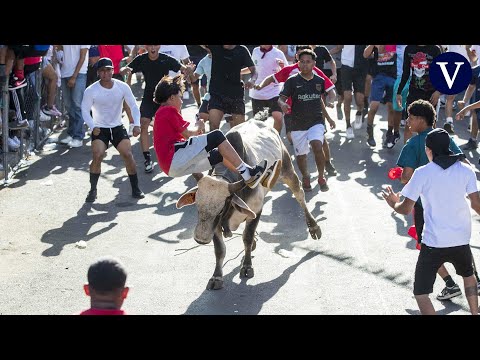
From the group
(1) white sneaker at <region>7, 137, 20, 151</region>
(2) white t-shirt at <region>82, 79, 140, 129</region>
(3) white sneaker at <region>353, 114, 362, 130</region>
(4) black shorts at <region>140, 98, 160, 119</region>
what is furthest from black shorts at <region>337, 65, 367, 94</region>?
(1) white sneaker at <region>7, 137, 20, 151</region>

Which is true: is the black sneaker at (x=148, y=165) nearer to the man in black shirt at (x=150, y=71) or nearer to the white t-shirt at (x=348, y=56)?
the man in black shirt at (x=150, y=71)

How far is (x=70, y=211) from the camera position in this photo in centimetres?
1197

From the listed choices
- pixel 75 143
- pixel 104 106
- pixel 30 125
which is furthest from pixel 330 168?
pixel 30 125

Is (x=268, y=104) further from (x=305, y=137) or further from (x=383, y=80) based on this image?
(x=383, y=80)

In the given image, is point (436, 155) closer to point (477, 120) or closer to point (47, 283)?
point (47, 283)

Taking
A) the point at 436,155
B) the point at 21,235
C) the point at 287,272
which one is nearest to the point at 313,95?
the point at 287,272

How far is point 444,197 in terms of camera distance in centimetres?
716

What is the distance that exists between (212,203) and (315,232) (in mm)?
2377

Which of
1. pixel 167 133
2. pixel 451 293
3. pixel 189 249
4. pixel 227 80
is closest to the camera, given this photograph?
pixel 451 293

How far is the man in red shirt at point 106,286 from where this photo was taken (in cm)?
498

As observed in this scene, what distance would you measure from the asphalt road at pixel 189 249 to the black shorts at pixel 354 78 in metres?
2.44

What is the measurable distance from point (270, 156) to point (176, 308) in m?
2.31

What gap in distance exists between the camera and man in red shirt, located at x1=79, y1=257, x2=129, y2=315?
498 centimetres
